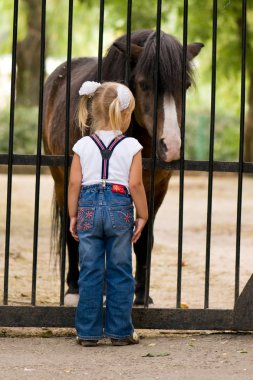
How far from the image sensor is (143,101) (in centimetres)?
578

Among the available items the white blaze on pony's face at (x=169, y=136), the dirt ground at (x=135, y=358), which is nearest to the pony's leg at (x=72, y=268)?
the dirt ground at (x=135, y=358)

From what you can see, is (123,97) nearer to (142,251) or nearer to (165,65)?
(165,65)

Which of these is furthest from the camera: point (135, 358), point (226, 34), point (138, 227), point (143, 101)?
point (226, 34)

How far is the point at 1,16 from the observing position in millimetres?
30219

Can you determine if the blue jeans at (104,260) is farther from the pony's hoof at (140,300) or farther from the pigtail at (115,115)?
the pony's hoof at (140,300)

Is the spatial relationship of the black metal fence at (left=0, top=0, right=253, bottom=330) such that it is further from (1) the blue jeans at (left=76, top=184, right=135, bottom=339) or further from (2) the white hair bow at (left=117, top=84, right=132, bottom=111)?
(2) the white hair bow at (left=117, top=84, right=132, bottom=111)

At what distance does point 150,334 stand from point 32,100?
21.1 metres

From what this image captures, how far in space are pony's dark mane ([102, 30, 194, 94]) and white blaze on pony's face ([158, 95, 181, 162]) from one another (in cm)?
13

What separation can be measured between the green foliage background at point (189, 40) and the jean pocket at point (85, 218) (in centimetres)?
1122

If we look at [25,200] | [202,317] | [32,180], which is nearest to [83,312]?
[202,317]

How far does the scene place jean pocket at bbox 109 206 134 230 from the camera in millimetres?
4840

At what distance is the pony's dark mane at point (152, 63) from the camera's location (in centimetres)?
548

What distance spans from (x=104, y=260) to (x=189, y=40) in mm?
14498

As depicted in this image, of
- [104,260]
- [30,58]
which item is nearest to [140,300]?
[104,260]
